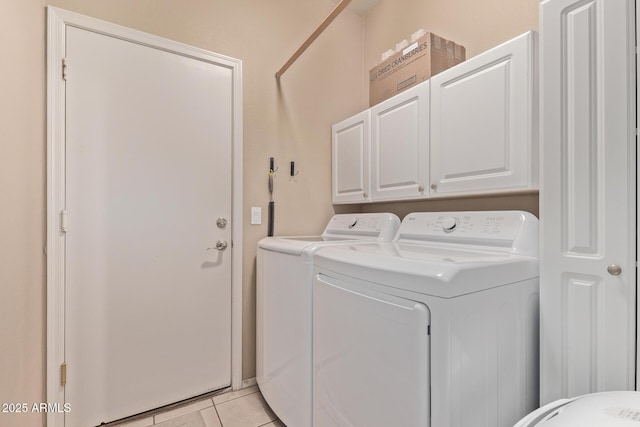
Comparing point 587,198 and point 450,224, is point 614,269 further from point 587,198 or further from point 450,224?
point 450,224

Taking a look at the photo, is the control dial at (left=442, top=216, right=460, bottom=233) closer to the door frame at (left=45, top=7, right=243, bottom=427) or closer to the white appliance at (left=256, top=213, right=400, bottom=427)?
the white appliance at (left=256, top=213, right=400, bottom=427)

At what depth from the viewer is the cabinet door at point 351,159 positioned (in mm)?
2096

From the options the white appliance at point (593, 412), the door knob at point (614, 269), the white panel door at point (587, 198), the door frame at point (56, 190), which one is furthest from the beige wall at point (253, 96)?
the white appliance at point (593, 412)

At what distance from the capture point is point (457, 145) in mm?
1479

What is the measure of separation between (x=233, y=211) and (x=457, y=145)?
4.65 ft

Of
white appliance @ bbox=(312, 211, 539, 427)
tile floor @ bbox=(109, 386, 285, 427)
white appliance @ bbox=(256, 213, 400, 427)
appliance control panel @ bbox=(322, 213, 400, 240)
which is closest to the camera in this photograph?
white appliance @ bbox=(312, 211, 539, 427)

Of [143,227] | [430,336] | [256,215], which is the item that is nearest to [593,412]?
[430,336]

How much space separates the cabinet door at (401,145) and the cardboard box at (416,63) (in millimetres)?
95

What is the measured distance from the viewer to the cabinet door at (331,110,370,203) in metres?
2.10

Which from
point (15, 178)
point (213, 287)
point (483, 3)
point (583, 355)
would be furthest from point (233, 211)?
point (483, 3)

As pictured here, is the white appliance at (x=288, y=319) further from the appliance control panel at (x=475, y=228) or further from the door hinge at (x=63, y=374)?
the door hinge at (x=63, y=374)

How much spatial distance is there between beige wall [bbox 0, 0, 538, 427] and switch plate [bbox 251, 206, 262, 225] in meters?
0.04

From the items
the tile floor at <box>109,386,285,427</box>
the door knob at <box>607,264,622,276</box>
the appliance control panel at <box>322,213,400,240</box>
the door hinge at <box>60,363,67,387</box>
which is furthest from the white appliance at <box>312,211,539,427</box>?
the door hinge at <box>60,363,67,387</box>

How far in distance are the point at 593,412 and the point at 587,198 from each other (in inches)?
24.7
